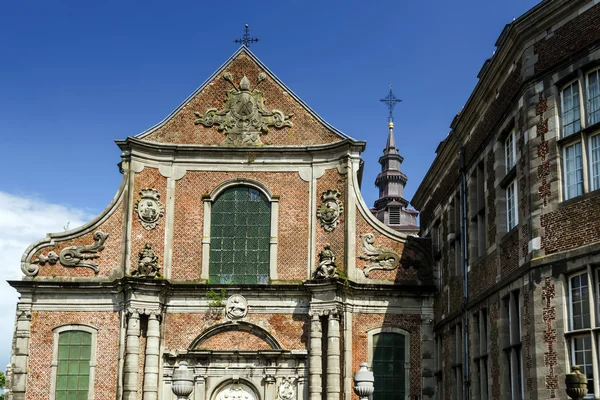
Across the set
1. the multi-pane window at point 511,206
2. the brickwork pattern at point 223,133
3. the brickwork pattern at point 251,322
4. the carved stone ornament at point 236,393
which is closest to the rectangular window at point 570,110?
the multi-pane window at point 511,206

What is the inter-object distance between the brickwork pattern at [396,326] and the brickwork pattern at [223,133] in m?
5.32

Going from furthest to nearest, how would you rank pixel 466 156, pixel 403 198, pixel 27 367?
pixel 403 198 < pixel 27 367 < pixel 466 156

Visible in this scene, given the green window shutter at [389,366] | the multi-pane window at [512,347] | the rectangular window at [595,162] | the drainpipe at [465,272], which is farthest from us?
the green window shutter at [389,366]

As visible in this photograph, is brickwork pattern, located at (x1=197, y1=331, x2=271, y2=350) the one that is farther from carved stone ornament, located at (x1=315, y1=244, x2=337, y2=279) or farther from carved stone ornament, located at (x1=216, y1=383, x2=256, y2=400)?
carved stone ornament, located at (x1=315, y1=244, x2=337, y2=279)

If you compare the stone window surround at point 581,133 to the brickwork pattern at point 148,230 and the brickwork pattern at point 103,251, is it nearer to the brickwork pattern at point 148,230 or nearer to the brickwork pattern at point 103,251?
the brickwork pattern at point 148,230

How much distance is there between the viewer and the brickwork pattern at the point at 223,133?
24.5 meters

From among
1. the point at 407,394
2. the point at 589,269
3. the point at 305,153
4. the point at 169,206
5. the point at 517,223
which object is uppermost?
the point at 305,153

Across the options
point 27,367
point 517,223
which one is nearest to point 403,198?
point 27,367

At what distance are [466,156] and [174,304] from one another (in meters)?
8.95

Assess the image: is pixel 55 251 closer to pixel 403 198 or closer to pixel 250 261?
pixel 250 261

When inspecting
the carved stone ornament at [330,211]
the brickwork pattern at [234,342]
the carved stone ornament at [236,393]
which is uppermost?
the carved stone ornament at [330,211]

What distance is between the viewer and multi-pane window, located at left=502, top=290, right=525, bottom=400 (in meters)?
14.3

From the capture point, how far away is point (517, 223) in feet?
47.7

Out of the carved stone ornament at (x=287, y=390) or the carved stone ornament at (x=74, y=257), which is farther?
the carved stone ornament at (x=74, y=257)
